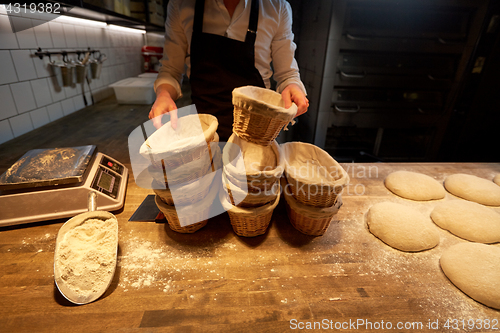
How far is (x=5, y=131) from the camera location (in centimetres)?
148

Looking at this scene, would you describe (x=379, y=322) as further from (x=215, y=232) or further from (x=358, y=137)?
(x=358, y=137)

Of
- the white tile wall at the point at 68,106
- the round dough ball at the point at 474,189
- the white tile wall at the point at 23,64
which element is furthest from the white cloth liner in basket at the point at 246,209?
the white tile wall at the point at 68,106

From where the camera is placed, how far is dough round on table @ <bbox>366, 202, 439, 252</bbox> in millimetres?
871

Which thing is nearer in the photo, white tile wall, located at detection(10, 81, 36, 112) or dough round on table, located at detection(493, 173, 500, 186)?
dough round on table, located at detection(493, 173, 500, 186)

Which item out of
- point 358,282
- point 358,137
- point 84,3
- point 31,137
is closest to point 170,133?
point 358,282

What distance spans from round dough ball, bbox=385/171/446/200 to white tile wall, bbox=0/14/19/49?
2312 millimetres

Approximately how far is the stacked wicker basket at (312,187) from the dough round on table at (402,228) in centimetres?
21

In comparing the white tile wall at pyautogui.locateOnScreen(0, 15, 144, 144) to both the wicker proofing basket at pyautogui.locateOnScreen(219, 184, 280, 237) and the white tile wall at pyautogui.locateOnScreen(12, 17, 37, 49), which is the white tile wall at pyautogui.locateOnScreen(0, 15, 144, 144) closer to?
the white tile wall at pyautogui.locateOnScreen(12, 17, 37, 49)

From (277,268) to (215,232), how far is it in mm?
281

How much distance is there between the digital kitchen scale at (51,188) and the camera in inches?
34.7

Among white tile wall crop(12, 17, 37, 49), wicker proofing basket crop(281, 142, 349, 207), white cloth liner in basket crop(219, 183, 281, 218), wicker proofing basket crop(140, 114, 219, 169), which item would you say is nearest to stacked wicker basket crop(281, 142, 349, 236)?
wicker proofing basket crop(281, 142, 349, 207)

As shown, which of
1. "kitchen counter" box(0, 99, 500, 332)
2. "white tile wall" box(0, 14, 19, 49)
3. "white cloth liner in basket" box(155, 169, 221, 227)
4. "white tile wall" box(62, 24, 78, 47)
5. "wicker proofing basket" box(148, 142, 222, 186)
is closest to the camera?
"kitchen counter" box(0, 99, 500, 332)

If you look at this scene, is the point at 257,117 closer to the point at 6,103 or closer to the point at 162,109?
the point at 162,109

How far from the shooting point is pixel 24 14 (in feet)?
5.04
